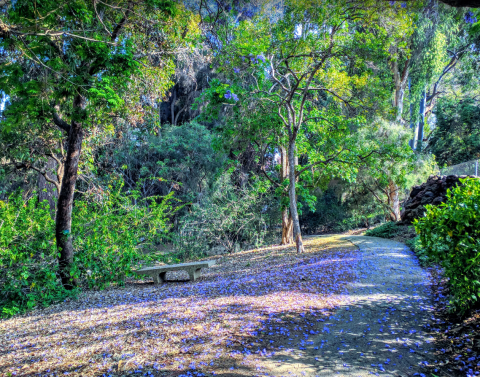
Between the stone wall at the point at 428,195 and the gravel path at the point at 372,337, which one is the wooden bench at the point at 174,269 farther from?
the stone wall at the point at 428,195

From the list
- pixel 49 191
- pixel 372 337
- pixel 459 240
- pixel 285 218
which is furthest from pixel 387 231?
pixel 49 191

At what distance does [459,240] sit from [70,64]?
20.2 feet

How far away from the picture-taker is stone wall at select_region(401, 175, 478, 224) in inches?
383

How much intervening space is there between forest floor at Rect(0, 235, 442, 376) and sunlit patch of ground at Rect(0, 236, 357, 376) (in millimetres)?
15

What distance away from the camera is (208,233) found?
11414 millimetres

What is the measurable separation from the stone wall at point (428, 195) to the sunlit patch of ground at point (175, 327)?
5412 mm

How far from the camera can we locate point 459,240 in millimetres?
3334

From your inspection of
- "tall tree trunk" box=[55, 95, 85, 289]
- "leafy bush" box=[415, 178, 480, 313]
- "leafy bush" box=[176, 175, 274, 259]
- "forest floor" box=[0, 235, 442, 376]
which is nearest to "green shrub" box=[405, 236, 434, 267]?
"forest floor" box=[0, 235, 442, 376]

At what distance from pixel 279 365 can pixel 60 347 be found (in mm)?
2422

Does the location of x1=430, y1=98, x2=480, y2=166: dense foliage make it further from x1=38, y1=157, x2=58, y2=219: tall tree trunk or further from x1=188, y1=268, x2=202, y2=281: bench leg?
x1=38, y1=157, x2=58, y2=219: tall tree trunk

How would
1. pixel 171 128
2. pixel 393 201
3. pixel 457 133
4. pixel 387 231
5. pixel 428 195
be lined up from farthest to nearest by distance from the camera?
pixel 457 133, pixel 171 128, pixel 393 201, pixel 387 231, pixel 428 195

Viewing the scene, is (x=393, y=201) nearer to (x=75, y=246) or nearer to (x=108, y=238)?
(x=108, y=238)

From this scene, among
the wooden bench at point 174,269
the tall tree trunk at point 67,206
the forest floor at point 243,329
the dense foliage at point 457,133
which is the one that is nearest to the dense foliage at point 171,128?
the tall tree trunk at point 67,206

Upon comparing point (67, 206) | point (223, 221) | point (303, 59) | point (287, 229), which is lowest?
point (287, 229)
